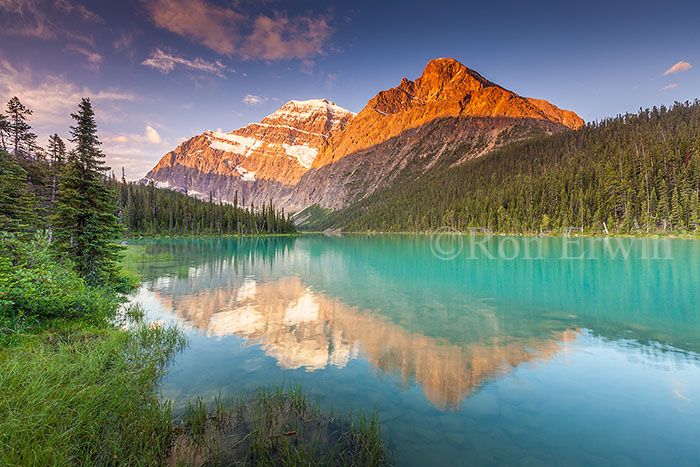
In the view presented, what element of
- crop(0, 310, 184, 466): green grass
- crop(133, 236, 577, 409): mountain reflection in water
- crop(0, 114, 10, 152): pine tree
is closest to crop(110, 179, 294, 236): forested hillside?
crop(0, 114, 10, 152): pine tree

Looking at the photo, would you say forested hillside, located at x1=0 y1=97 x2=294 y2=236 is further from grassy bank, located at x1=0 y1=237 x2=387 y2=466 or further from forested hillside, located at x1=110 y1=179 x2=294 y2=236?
grassy bank, located at x1=0 y1=237 x2=387 y2=466

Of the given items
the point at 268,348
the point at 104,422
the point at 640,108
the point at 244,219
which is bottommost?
the point at 268,348

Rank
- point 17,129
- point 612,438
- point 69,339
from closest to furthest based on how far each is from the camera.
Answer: point 612,438 → point 69,339 → point 17,129

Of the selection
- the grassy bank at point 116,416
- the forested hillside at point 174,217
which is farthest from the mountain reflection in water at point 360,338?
the forested hillside at point 174,217

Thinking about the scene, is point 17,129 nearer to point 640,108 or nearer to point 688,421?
point 688,421

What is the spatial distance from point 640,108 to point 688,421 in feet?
731

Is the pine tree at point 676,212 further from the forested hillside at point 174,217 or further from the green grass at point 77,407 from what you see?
the forested hillside at point 174,217

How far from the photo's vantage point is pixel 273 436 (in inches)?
251

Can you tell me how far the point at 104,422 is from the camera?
6.02 m

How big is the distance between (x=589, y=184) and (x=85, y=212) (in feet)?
443

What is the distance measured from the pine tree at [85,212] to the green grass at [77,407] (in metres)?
9.70

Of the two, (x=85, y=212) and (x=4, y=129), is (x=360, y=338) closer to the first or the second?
(x=85, y=212)

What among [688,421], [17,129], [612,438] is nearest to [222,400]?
[612,438]

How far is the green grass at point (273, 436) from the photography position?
18.8ft
